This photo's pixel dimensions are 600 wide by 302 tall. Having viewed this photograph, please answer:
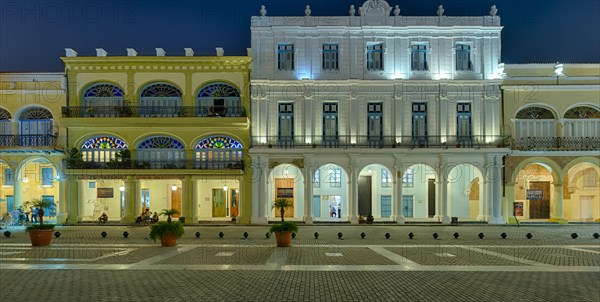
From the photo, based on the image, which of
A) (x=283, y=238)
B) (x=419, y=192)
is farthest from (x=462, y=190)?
(x=283, y=238)

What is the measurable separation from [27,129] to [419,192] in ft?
97.3

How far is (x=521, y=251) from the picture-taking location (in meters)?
19.7

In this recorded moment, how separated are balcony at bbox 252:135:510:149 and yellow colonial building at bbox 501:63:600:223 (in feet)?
6.90

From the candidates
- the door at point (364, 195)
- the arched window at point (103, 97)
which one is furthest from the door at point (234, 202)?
the arched window at point (103, 97)

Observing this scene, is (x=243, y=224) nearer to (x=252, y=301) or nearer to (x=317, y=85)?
(x=317, y=85)

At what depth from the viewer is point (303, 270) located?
1496 cm

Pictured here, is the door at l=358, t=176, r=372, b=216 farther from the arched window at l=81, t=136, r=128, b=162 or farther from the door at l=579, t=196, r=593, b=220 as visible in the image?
the arched window at l=81, t=136, r=128, b=162

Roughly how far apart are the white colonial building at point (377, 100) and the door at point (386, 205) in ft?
4.21

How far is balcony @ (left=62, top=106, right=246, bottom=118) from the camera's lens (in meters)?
35.5

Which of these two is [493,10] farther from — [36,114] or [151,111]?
[36,114]

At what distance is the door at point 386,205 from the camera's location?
3716 centimetres

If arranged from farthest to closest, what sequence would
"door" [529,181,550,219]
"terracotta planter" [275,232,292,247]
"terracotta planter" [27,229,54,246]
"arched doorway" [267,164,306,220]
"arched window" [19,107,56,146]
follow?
"door" [529,181,550,219], "arched doorway" [267,164,306,220], "arched window" [19,107,56,146], "terracotta planter" [27,229,54,246], "terracotta planter" [275,232,292,247]

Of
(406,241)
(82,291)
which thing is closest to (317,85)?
(406,241)

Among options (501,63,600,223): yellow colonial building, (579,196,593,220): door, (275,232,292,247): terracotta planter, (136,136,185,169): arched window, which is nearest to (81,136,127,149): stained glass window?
(136,136,185,169): arched window
